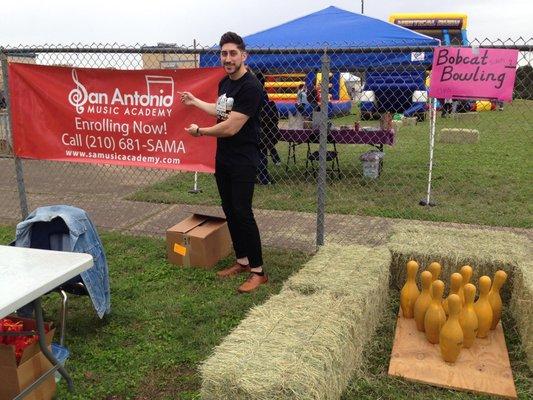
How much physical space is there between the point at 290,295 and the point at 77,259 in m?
1.26

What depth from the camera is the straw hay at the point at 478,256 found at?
11.2ft

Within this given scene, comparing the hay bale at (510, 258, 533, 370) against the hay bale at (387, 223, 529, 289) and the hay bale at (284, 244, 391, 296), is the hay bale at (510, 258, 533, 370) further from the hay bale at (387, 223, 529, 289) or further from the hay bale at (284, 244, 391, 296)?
the hay bale at (284, 244, 391, 296)

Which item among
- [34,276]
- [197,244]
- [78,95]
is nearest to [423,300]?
[197,244]

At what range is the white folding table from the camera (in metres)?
2.03

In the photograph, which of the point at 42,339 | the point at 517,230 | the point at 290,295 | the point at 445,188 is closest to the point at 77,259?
the point at 42,339

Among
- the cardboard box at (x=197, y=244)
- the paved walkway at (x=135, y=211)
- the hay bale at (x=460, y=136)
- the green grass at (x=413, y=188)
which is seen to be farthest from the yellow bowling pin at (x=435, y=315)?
the hay bale at (x=460, y=136)

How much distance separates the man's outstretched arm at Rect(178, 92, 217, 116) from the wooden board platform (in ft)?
7.39

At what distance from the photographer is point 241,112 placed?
3.76 metres

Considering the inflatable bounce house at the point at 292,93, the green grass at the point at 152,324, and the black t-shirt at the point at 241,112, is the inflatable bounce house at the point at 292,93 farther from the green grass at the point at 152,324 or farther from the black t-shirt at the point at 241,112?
the black t-shirt at the point at 241,112

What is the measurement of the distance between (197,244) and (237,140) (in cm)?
114

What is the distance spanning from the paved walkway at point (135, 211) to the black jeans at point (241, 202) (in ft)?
3.50

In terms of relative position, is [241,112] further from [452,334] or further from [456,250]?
[452,334]

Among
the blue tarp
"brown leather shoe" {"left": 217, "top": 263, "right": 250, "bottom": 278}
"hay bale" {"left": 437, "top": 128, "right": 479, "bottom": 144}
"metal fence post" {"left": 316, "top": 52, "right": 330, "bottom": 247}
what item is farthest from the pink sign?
"hay bale" {"left": 437, "top": 128, "right": 479, "bottom": 144}

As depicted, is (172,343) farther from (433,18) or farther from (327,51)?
(433,18)
